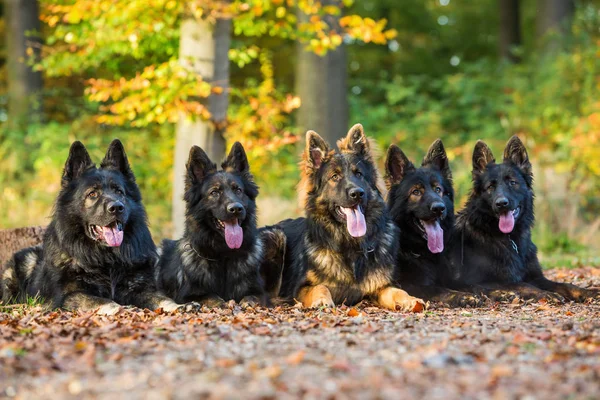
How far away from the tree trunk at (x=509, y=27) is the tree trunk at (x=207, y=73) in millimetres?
14944

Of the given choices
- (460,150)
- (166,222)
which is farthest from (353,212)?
(460,150)

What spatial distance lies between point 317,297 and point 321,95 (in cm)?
840

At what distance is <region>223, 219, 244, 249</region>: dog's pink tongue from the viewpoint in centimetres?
691

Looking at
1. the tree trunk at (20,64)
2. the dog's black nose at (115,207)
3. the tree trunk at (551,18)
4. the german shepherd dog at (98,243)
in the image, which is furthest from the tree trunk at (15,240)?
the tree trunk at (551,18)

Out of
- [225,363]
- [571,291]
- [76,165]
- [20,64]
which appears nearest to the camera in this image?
[225,363]

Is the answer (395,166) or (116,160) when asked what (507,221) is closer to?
(395,166)

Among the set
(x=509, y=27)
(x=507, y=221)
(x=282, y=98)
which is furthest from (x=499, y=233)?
(x=509, y=27)

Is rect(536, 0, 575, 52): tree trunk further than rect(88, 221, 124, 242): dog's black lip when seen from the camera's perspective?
Yes

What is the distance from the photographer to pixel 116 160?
706 centimetres

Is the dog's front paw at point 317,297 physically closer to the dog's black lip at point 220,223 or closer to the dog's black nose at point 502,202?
the dog's black lip at point 220,223

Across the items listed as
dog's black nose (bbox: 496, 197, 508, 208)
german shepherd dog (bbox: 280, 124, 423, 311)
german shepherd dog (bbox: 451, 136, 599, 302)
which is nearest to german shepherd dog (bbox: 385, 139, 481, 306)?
german shepherd dog (bbox: 451, 136, 599, 302)

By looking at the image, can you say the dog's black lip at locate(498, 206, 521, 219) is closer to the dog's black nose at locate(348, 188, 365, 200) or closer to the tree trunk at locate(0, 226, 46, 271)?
the dog's black nose at locate(348, 188, 365, 200)

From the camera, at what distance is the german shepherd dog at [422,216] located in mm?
7483

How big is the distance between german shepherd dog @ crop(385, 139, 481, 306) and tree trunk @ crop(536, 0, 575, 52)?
13.4 meters
